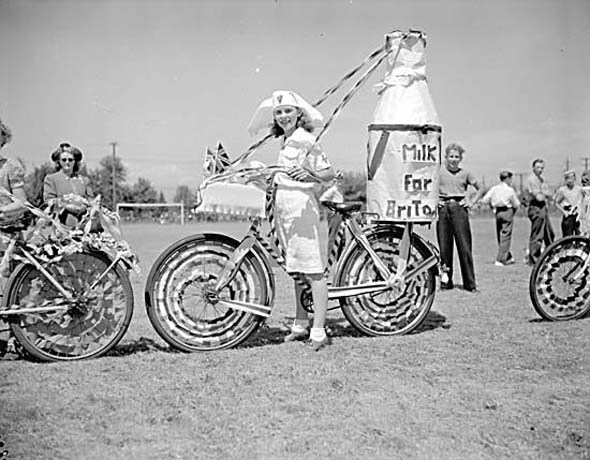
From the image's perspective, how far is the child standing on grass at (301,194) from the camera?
5500mm

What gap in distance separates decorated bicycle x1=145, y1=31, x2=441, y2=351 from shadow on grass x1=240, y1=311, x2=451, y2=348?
0.26 m

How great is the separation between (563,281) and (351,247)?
2.32 meters

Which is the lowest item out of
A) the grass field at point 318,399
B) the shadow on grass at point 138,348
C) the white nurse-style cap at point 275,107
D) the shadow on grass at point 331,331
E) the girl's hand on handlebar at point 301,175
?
the grass field at point 318,399

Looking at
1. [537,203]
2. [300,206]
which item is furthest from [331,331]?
[537,203]

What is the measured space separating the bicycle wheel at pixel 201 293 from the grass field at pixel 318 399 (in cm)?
17

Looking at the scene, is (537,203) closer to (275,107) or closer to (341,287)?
(341,287)

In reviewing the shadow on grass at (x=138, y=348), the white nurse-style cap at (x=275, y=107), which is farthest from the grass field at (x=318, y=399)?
the white nurse-style cap at (x=275, y=107)

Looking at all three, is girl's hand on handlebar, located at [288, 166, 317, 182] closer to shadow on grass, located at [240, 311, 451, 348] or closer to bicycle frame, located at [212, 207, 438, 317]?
bicycle frame, located at [212, 207, 438, 317]

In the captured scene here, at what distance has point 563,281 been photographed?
6.76 metres

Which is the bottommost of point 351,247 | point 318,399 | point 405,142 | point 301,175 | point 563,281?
point 318,399

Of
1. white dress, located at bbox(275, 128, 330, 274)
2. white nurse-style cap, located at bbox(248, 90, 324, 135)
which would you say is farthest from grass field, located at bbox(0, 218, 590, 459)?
white nurse-style cap, located at bbox(248, 90, 324, 135)

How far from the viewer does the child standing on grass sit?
5500 millimetres

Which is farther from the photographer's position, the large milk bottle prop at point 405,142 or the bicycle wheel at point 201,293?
the large milk bottle prop at point 405,142

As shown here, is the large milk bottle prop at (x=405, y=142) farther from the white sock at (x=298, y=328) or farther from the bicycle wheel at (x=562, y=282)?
the bicycle wheel at (x=562, y=282)
